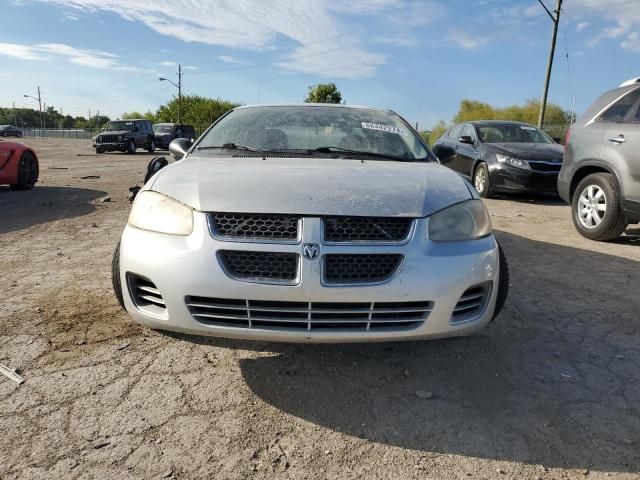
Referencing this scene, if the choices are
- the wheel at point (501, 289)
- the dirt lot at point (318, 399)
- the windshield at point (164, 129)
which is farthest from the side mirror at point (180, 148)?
the windshield at point (164, 129)

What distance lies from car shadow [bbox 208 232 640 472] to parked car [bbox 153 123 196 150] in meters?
27.8

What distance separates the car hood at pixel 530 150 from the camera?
8.38 metres

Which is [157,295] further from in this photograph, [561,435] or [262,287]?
[561,435]

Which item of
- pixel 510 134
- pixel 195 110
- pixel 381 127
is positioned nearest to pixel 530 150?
pixel 510 134

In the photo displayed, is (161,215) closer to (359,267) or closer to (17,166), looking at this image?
(359,267)

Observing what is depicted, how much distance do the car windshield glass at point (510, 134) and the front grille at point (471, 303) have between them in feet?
25.3

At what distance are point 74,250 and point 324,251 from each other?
3.71 meters

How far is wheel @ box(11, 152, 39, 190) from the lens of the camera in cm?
891

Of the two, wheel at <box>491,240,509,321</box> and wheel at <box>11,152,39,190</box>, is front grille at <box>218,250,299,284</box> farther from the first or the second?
wheel at <box>11,152,39,190</box>

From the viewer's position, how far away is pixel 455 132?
10.7 metres

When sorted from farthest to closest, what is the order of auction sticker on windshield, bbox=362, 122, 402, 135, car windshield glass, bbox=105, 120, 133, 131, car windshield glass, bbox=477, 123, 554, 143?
car windshield glass, bbox=105, 120, 133, 131 < car windshield glass, bbox=477, 123, 554, 143 < auction sticker on windshield, bbox=362, 122, 402, 135

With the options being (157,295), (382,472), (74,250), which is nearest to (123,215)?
(74,250)

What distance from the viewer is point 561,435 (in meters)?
2.12

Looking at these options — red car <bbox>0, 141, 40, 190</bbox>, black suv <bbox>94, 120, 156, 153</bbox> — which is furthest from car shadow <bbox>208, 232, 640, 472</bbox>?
black suv <bbox>94, 120, 156, 153</bbox>
